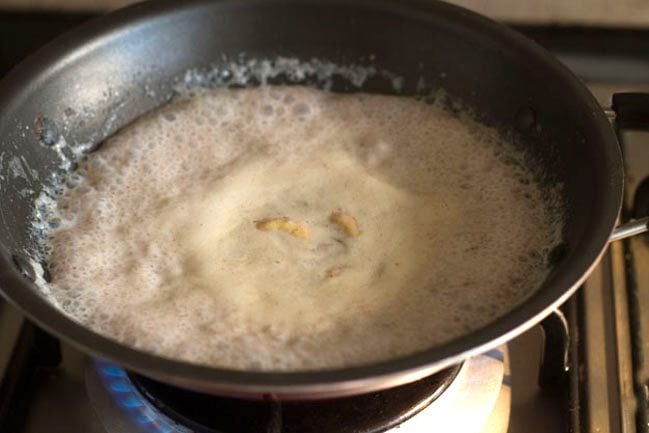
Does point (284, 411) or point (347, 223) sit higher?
point (347, 223)

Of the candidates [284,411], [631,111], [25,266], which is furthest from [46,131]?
[631,111]

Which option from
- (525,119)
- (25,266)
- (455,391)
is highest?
(525,119)

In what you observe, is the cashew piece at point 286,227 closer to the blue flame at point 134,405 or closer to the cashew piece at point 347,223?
the cashew piece at point 347,223

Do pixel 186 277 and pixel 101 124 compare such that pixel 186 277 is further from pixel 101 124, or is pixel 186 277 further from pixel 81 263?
pixel 101 124

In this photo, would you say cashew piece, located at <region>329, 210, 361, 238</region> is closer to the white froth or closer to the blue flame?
the white froth

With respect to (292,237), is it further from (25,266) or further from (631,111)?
(631,111)

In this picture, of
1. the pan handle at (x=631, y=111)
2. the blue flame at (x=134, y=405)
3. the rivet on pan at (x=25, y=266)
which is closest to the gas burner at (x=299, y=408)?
the blue flame at (x=134, y=405)
